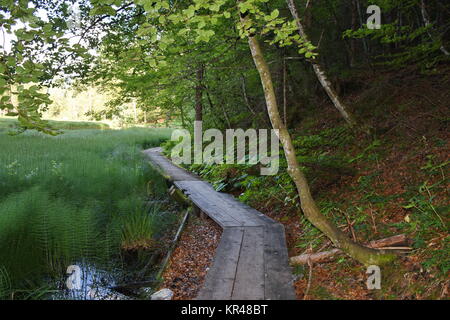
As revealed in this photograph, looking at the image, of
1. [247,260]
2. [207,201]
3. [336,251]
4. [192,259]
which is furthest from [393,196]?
[207,201]

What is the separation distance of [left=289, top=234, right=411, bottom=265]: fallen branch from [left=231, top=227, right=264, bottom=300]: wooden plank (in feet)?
1.59

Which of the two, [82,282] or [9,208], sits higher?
[9,208]

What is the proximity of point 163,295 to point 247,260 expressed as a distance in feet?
3.53

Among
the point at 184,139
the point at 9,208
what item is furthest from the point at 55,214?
the point at 184,139

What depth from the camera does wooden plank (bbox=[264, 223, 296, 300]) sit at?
2971 millimetres

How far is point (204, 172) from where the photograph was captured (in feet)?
35.9

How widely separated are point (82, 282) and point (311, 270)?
2918 millimetres

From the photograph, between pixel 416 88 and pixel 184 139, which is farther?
pixel 184 139

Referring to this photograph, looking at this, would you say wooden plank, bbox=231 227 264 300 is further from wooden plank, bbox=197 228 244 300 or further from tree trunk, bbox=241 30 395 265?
tree trunk, bbox=241 30 395 265
